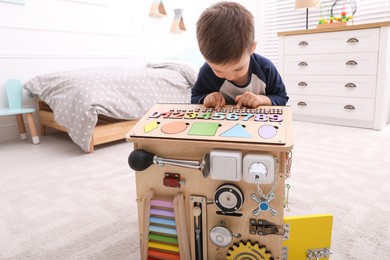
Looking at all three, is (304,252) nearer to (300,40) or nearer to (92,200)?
(92,200)

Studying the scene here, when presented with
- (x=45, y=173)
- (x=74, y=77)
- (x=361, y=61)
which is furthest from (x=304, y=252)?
(x=361, y=61)

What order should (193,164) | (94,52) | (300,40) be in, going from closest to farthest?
(193,164) → (300,40) → (94,52)

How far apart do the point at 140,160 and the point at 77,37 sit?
2486mm

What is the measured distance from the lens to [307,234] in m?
0.80

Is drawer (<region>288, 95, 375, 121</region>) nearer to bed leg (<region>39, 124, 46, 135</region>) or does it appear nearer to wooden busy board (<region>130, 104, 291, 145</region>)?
wooden busy board (<region>130, 104, 291, 145</region>)

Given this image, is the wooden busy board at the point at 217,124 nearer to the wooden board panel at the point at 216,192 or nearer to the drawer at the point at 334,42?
the wooden board panel at the point at 216,192

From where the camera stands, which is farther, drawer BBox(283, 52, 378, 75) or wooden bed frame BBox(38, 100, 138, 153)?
drawer BBox(283, 52, 378, 75)

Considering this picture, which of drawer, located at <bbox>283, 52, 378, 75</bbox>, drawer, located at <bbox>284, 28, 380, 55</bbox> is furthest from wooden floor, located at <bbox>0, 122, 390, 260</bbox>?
drawer, located at <bbox>284, 28, 380, 55</bbox>

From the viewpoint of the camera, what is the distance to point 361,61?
2.38 m

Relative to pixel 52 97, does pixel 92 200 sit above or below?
Result: below

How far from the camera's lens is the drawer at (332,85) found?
2393 millimetres

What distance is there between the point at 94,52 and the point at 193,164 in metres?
2.60

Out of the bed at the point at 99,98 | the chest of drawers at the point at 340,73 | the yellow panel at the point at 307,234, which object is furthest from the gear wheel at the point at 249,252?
the chest of drawers at the point at 340,73

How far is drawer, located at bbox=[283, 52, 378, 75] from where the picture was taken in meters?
2.36
